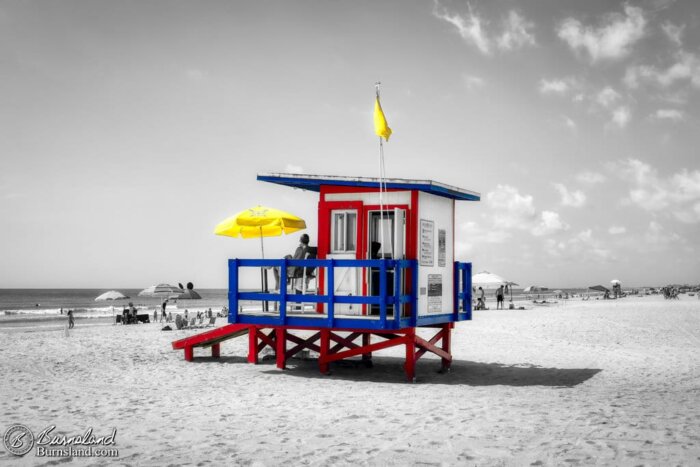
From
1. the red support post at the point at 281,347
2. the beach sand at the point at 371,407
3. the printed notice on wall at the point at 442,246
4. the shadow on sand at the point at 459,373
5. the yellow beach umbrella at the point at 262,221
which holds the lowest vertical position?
the shadow on sand at the point at 459,373

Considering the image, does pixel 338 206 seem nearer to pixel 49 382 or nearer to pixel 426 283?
pixel 426 283

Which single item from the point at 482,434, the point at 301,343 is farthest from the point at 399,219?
the point at 482,434

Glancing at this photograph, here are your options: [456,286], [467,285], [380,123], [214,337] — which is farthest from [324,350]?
[380,123]

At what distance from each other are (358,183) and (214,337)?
5.15m

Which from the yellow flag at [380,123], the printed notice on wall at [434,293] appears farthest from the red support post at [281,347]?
the yellow flag at [380,123]

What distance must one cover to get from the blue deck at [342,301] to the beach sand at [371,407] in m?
1.14

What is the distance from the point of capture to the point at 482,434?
7.49m

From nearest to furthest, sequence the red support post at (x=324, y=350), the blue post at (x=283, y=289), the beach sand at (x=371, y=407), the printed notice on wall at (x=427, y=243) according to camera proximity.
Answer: the beach sand at (x=371, y=407) → the blue post at (x=283, y=289) → the printed notice on wall at (x=427, y=243) → the red support post at (x=324, y=350)

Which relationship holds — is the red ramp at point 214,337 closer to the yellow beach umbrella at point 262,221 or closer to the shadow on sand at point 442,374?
the shadow on sand at point 442,374

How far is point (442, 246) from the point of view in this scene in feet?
44.1

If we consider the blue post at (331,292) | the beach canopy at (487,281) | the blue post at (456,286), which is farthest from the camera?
the beach canopy at (487,281)

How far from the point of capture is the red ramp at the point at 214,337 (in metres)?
14.0

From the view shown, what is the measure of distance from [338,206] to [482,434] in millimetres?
6403

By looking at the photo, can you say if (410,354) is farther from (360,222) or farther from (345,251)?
(360,222)
